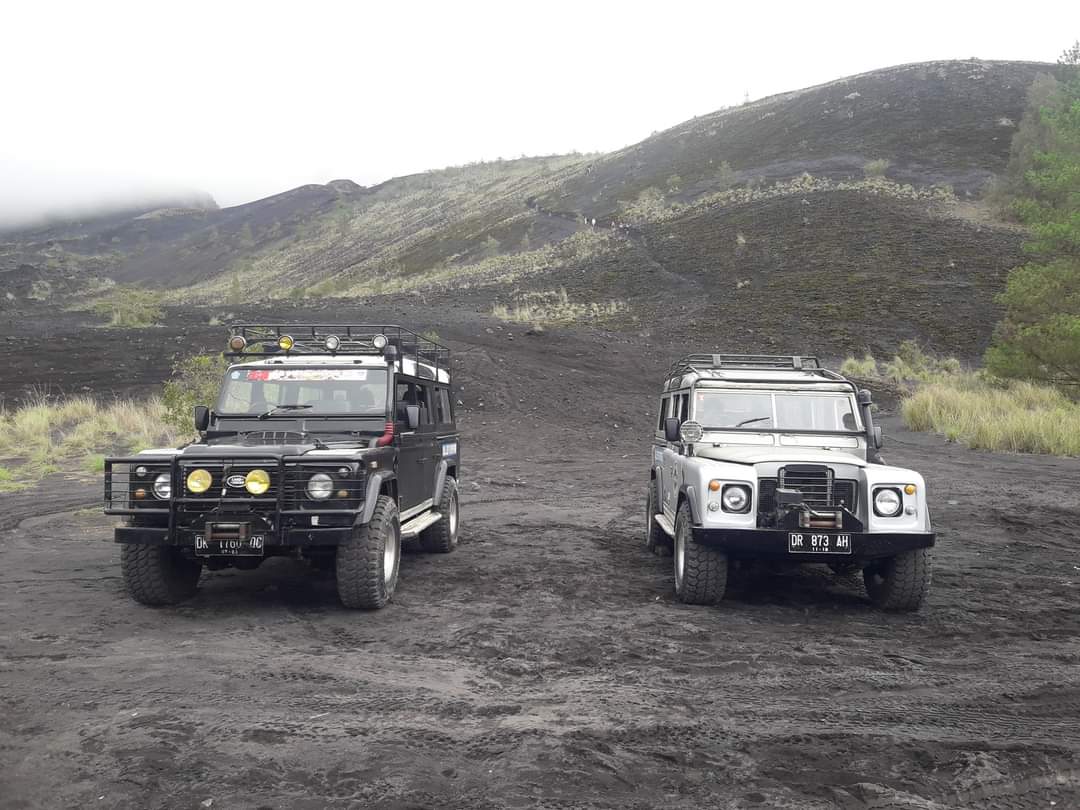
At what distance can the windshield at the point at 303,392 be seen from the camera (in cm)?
828

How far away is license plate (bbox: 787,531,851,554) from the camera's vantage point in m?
6.66

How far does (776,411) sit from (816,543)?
219 cm

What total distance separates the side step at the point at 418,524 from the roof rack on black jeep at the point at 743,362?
3.30 m

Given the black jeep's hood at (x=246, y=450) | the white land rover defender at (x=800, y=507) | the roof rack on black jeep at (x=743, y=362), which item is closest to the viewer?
the black jeep's hood at (x=246, y=450)

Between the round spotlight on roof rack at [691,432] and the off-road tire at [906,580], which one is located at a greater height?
the round spotlight on roof rack at [691,432]

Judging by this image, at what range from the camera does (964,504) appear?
12.9 metres

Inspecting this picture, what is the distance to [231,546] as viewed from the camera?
256 inches

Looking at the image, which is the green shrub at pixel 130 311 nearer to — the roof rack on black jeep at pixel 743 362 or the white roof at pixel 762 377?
the roof rack on black jeep at pixel 743 362

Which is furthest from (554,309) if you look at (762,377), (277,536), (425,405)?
(277,536)

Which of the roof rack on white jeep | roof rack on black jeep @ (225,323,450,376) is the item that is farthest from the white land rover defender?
roof rack on black jeep @ (225,323,450,376)

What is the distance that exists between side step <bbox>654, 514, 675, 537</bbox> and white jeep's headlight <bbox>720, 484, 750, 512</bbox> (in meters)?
1.22

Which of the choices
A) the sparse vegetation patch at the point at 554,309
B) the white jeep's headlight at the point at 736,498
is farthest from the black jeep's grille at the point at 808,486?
the sparse vegetation patch at the point at 554,309

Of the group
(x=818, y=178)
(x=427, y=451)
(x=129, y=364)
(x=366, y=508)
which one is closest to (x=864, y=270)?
(x=818, y=178)

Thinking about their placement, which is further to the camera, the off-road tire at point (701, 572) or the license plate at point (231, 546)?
the off-road tire at point (701, 572)
